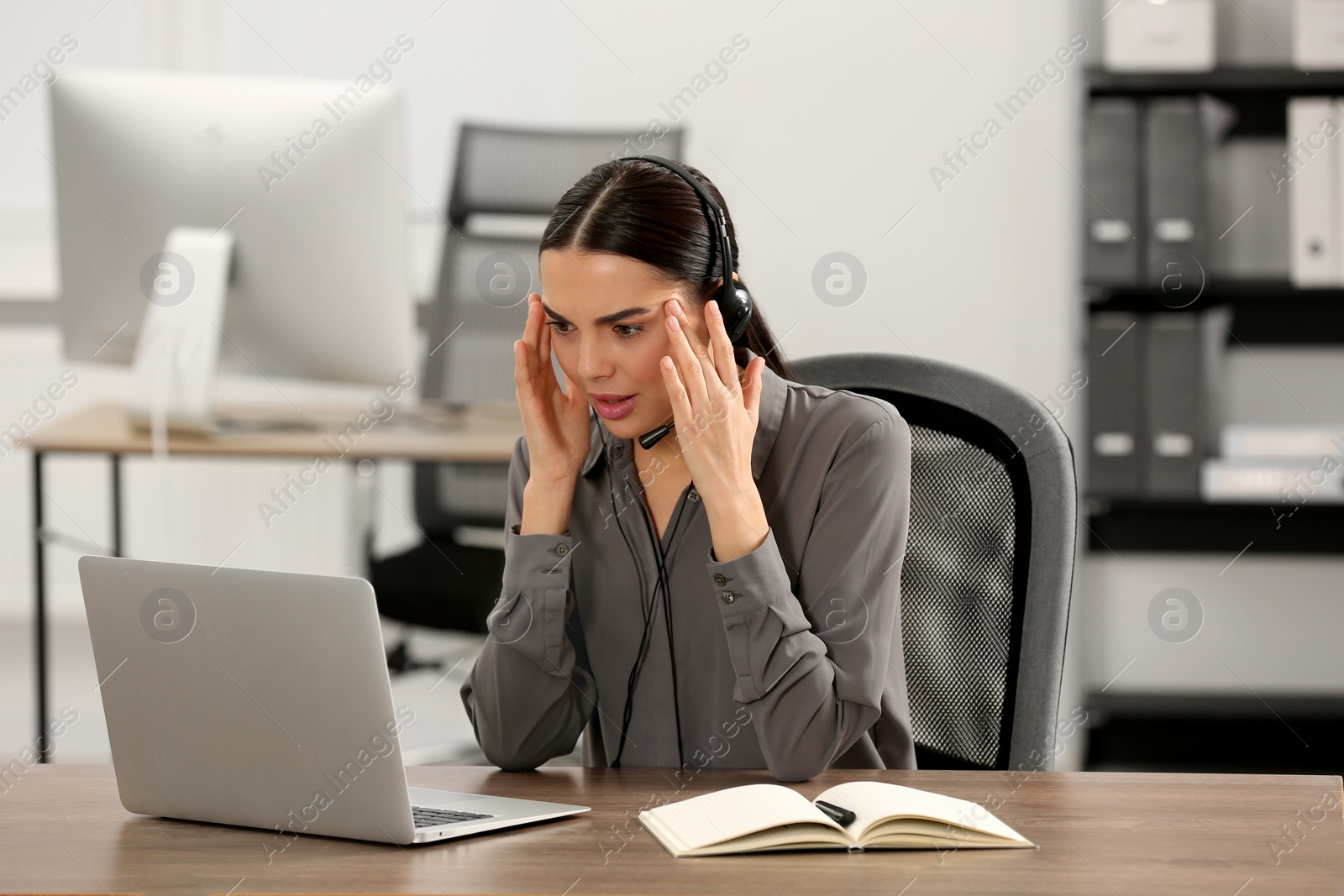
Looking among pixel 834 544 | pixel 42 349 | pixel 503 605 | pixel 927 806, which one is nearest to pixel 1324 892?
pixel 927 806

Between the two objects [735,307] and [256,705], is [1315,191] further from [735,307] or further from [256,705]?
[256,705]

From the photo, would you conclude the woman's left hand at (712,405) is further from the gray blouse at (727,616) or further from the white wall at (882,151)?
the white wall at (882,151)

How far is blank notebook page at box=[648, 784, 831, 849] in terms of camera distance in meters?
0.83

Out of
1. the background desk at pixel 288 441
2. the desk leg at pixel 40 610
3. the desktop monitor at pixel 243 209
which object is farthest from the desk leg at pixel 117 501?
the desktop monitor at pixel 243 209

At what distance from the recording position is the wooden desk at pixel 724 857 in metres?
0.77

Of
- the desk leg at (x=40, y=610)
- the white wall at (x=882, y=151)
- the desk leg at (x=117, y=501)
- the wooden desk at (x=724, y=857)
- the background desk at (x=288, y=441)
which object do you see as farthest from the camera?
the white wall at (x=882, y=151)

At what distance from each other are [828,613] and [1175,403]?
6.21 ft

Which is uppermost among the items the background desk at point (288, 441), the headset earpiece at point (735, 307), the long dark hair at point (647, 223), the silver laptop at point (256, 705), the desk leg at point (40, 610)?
the long dark hair at point (647, 223)

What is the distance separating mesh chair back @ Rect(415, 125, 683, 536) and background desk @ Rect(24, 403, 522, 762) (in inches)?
4.9

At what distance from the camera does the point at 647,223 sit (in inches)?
47.0

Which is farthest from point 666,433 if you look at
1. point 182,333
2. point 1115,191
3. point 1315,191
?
point 1315,191

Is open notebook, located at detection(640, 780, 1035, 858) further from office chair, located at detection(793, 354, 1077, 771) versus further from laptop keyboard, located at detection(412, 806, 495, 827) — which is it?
office chair, located at detection(793, 354, 1077, 771)

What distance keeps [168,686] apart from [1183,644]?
2651 millimetres

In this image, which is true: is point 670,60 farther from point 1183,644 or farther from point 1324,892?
point 1324,892
